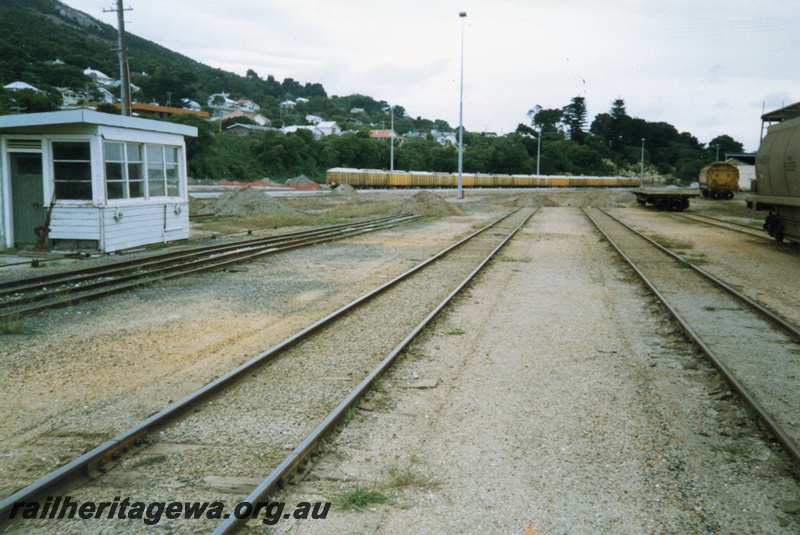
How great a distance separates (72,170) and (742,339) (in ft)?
47.6

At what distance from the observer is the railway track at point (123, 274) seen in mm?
9531

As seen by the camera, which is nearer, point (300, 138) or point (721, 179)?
point (721, 179)

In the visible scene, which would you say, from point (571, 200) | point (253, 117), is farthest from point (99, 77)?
point (571, 200)

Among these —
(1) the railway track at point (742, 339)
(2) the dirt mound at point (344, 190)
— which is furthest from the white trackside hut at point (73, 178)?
(2) the dirt mound at point (344, 190)

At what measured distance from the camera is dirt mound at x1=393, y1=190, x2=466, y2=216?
107ft

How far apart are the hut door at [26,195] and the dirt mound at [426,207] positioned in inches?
779

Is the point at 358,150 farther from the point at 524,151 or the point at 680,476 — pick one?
the point at 680,476

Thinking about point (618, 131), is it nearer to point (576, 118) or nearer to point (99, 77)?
point (576, 118)

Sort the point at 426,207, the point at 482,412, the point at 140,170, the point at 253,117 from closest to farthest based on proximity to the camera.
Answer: the point at 482,412
the point at 140,170
the point at 426,207
the point at 253,117

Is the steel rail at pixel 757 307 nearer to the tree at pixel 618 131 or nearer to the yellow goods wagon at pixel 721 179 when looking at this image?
the yellow goods wagon at pixel 721 179

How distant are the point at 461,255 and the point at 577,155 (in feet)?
414

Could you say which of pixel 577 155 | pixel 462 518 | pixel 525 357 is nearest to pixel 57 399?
pixel 462 518

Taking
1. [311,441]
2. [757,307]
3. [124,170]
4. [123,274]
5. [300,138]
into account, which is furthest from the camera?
[300,138]

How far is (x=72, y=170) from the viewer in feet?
48.1
